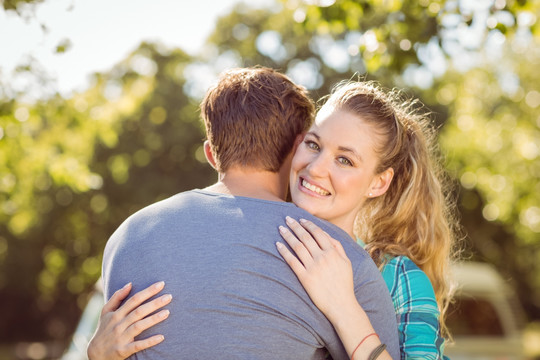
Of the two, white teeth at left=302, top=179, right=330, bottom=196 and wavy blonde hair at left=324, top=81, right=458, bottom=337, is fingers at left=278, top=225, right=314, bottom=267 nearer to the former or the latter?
white teeth at left=302, top=179, right=330, bottom=196

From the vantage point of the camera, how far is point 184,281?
222 centimetres

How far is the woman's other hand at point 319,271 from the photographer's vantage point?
7.50 ft

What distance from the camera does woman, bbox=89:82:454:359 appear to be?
90.7 inches

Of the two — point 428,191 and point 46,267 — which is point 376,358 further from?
point 46,267

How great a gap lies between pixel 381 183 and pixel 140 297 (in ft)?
4.48

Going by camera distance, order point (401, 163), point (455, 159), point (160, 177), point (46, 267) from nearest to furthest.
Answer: point (401, 163) → point (455, 159) → point (160, 177) → point (46, 267)

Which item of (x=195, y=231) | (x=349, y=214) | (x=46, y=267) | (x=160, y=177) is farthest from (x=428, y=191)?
(x=46, y=267)

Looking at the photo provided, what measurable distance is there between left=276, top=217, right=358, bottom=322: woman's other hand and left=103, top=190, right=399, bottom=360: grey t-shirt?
3cm

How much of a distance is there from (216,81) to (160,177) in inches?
759

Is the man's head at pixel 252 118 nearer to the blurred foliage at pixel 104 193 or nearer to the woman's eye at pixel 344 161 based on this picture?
the woman's eye at pixel 344 161

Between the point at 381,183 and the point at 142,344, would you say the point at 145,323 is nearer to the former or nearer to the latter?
the point at 142,344

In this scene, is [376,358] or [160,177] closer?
[376,358]

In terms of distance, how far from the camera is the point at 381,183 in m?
3.22

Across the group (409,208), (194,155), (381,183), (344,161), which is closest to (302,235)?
(344,161)
